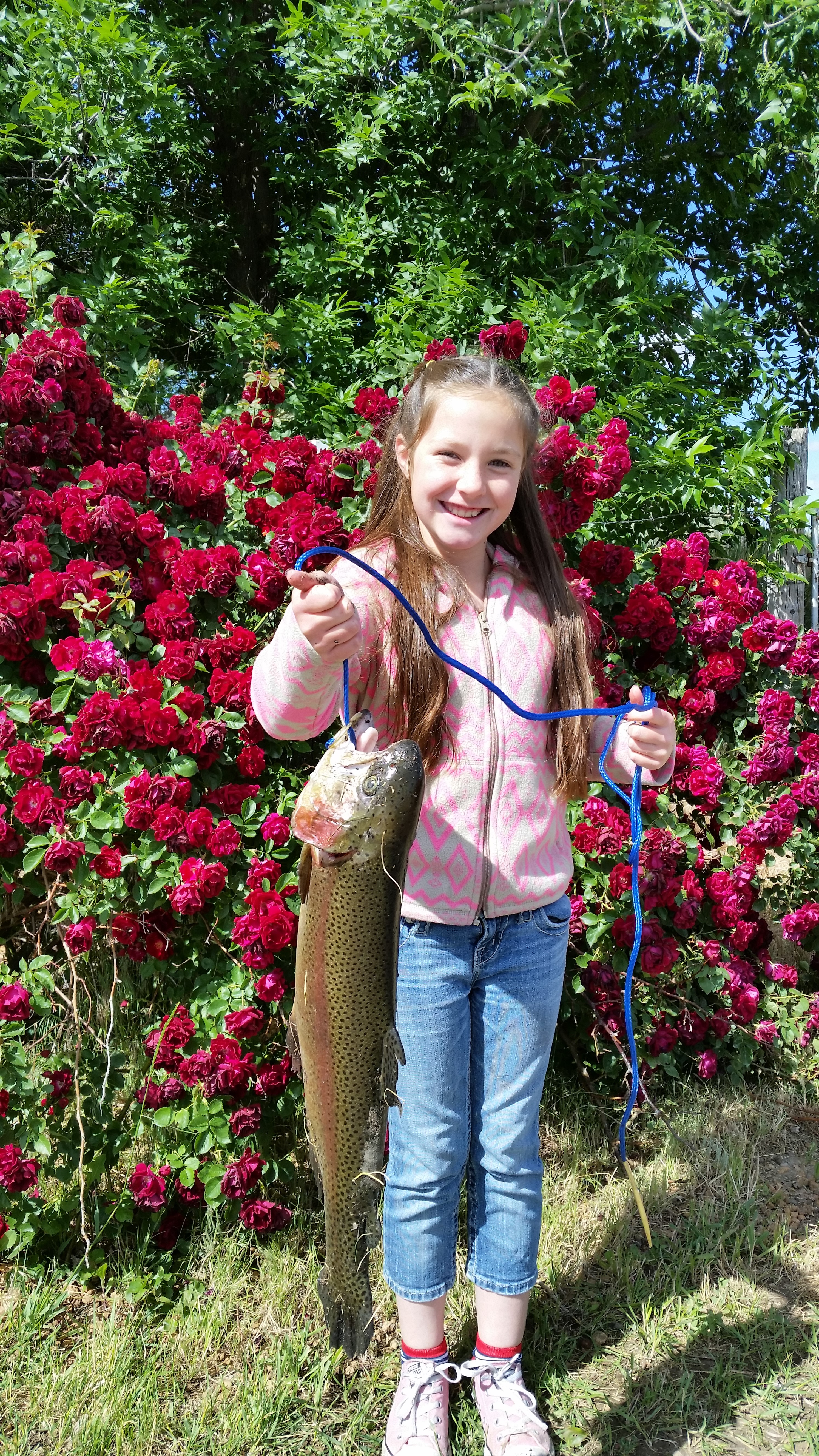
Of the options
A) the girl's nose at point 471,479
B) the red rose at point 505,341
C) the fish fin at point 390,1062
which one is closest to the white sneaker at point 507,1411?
the fish fin at point 390,1062

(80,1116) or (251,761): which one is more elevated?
(251,761)

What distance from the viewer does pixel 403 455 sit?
7.04 feet

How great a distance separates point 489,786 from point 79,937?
1276 millimetres

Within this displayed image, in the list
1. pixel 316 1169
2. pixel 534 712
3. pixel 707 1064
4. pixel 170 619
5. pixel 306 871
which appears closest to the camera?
pixel 306 871

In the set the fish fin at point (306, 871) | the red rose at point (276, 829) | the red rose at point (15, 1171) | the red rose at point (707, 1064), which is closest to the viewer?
the fish fin at point (306, 871)

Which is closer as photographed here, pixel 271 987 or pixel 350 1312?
pixel 350 1312

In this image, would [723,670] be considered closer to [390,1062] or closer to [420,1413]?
[390,1062]

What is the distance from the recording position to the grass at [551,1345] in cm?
225

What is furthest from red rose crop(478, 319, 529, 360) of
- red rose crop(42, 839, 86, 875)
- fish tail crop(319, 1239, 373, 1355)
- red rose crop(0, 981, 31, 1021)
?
fish tail crop(319, 1239, 373, 1355)

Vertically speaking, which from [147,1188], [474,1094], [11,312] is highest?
[11,312]

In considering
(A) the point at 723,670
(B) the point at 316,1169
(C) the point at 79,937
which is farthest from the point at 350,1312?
(A) the point at 723,670

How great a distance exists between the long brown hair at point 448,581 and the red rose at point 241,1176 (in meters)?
1.32

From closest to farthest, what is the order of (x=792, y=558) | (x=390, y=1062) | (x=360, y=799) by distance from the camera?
(x=360, y=799) → (x=390, y=1062) → (x=792, y=558)

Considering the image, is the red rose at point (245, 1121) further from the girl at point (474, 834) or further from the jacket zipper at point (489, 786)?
the jacket zipper at point (489, 786)
